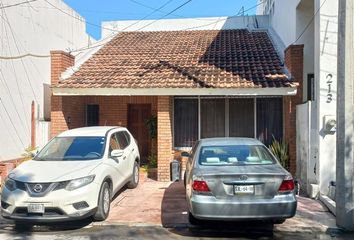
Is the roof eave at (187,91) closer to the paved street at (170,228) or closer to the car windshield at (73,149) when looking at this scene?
the car windshield at (73,149)

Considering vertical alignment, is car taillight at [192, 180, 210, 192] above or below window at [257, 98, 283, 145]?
below

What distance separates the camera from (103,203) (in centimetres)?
778

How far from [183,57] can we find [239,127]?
3.58 m

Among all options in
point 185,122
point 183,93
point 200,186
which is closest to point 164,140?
point 185,122

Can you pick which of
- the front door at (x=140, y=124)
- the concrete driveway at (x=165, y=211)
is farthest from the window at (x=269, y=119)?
the front door at (x=140, y=124)

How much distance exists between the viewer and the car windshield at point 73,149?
8414 mm

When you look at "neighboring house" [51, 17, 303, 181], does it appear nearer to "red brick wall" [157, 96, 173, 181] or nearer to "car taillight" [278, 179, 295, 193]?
"red brick wall" [157, 96, 173, 181]

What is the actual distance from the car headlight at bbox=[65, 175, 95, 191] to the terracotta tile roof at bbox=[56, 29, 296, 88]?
16.1ft

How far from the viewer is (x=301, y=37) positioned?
40.9 ft

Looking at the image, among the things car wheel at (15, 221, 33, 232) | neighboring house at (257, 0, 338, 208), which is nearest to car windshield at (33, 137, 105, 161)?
car wheel at (15, 221, 33, 232)

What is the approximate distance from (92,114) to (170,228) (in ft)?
28.8

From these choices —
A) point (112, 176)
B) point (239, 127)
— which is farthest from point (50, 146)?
point (239, 127)

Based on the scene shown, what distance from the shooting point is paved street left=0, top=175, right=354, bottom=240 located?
6926 millimetres

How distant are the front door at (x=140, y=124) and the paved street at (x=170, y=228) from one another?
6434mm
